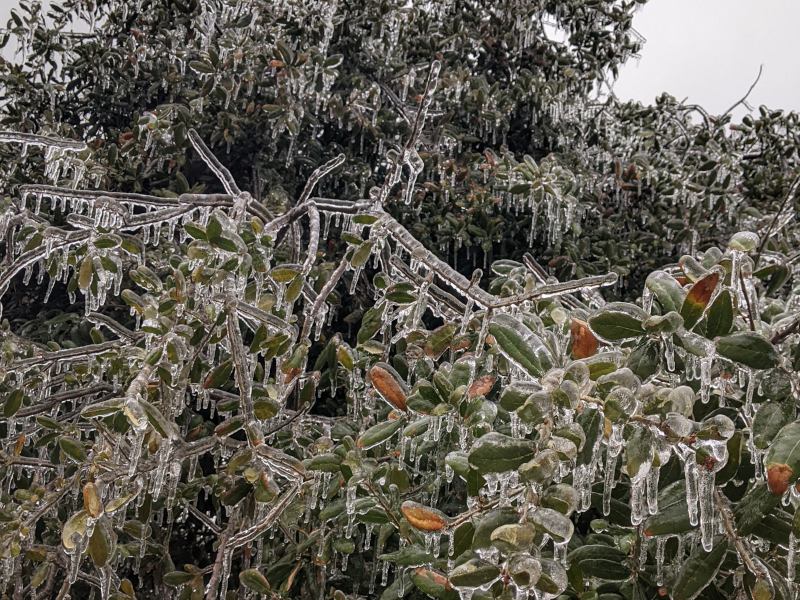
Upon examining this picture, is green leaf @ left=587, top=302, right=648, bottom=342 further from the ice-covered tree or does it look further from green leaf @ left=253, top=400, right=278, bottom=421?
green leaf @ left=253, top=400, right=278, bottom=421

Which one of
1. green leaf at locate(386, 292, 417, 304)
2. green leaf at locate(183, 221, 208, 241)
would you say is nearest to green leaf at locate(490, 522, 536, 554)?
green leaf at locate(386, 292, 417, 304)

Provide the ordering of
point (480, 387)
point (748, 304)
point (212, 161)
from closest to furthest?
point (748, 304), point (480, 387), point (212, 161)

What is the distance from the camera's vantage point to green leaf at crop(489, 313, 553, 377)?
3.09 ft

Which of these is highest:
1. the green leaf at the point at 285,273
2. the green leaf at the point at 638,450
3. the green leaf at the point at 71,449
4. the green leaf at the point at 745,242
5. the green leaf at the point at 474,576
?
the green leaf at the point at 745,242

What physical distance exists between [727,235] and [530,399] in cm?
379

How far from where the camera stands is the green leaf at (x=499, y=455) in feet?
2.52

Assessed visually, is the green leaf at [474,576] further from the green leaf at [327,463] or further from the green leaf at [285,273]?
the green leaf at [285,273]

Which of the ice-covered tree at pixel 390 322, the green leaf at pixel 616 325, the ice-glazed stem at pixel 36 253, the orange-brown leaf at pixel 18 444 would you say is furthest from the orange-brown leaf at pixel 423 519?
the orange-brown leaf at pixel 18 444

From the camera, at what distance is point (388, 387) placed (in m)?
1.22

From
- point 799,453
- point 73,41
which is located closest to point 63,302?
point 73,41

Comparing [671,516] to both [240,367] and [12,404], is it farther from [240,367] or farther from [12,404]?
[12,404]

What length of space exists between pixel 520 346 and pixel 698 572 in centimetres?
40

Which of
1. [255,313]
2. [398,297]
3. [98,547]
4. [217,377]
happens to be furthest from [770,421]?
[98,547]

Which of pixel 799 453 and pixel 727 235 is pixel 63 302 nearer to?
pixel 799 453
